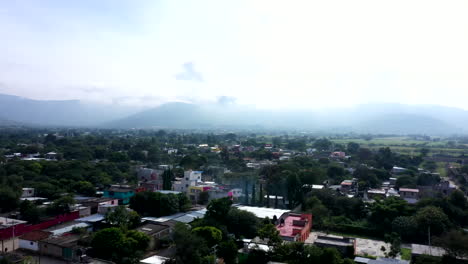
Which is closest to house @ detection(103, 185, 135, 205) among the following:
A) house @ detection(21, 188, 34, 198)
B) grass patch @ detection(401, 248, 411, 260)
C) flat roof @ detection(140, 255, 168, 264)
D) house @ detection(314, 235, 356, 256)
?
house @ detection(21, 188, 34, 198)

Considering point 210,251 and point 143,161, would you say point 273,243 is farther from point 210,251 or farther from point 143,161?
point 143,161

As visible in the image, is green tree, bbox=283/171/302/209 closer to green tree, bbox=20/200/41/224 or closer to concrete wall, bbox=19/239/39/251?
concrete wall, bbox=19/239/39/251

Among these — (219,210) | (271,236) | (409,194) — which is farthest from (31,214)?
(409,194)

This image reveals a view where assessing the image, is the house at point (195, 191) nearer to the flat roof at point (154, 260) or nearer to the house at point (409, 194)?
the flat roof at point (154, 260)

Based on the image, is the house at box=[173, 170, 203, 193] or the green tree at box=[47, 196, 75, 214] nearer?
the green tree at box=[47, 196, 75, 214]

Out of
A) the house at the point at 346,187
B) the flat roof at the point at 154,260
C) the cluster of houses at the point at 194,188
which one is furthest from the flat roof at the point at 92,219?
the house at the point at 346,187

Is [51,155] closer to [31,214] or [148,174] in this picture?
[148,174]

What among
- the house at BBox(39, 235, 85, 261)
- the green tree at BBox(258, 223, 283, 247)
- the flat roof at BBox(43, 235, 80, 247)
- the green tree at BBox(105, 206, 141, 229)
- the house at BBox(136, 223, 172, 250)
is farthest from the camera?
the green tree at BBox(105, 206, 141, 229)
